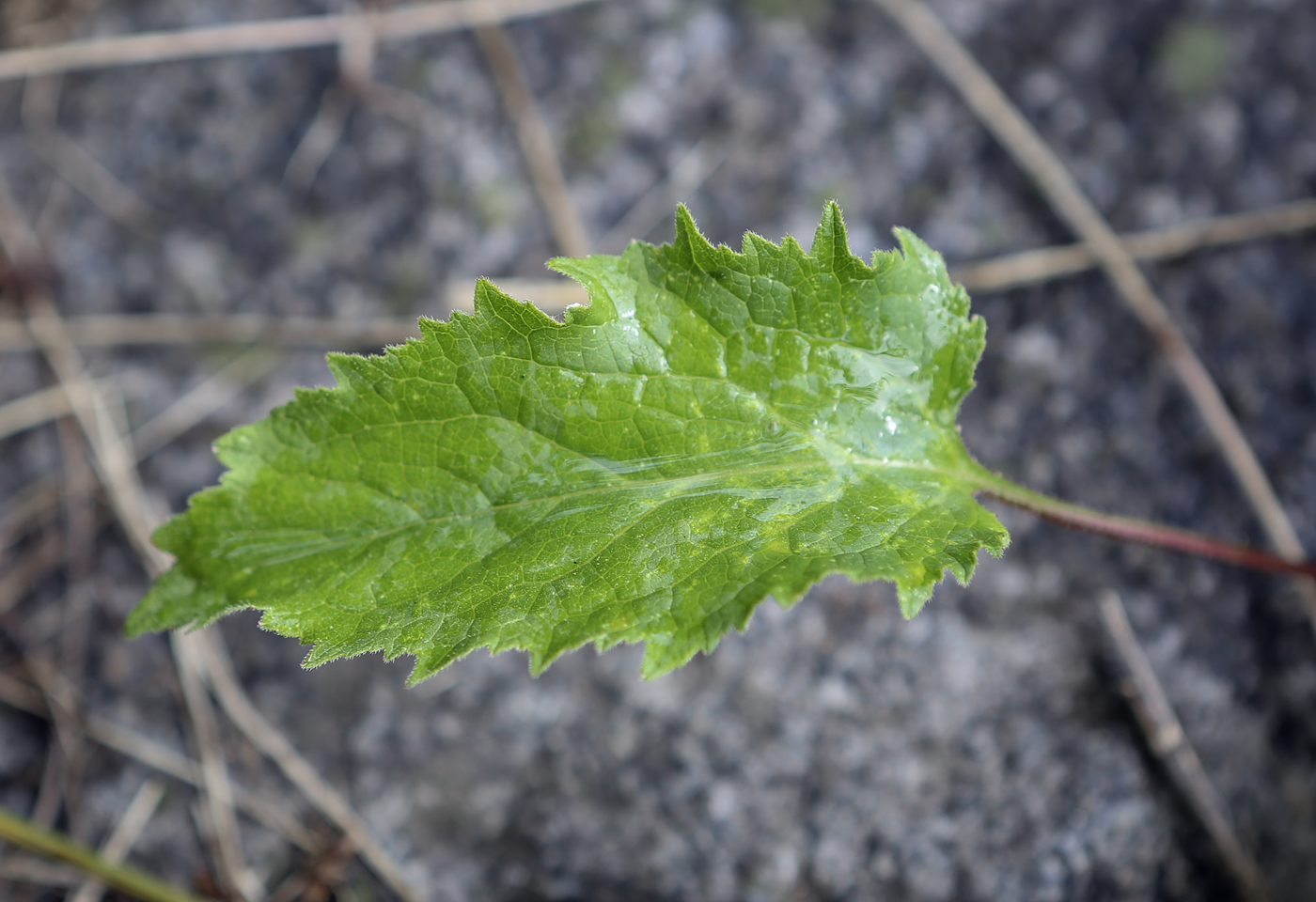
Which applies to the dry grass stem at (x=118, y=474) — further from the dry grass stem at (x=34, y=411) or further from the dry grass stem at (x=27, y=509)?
A: the dry grass stem at (x=27, y=509)

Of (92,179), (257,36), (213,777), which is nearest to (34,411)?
(92,179)

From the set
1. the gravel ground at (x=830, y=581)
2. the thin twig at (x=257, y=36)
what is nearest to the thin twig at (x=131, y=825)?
the gravel ground at (x=830, y=581)

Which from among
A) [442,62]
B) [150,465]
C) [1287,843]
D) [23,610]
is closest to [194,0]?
[442,62]

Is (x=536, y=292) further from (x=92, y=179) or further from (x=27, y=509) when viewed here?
(x=27, y=509)

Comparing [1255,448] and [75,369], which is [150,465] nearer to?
[75,369]

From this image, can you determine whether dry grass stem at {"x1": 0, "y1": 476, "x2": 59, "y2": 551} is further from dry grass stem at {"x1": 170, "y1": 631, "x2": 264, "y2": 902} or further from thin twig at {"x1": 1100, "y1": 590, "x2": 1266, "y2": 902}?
thin twig at {"x1": 1100, "y1": 590, "x2": 1266, "y2": 902}

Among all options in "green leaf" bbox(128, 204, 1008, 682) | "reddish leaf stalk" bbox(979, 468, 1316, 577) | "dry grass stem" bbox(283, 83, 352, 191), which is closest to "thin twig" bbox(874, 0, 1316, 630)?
"reddish leaf stalk" bbox(979, 468, 1316, 577)

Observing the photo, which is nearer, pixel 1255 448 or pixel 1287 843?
pixel 1287 843
